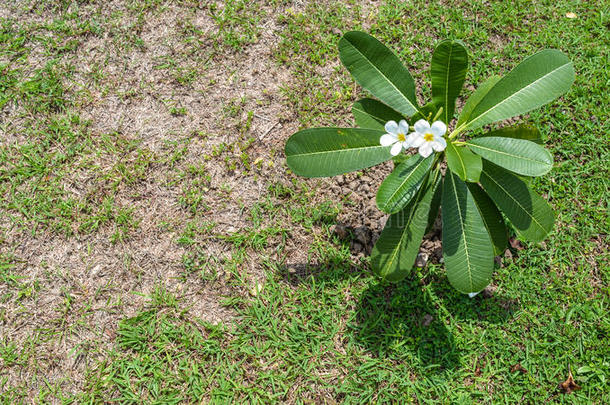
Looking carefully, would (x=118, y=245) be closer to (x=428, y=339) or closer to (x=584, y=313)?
(x=428, y=339)

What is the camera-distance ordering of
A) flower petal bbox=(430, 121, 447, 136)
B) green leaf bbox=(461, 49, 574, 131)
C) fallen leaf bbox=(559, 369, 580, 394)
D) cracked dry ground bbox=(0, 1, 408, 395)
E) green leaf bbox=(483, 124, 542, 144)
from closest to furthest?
flower petal bbox=(430, 121, 447, 136) → green leaf bbox=(461, 49, 574, 131) → green leaf bbox=(483, 124, 542, 144) → fallen leaf bbox=(559, 369, 580, 394) → cracked dry ground bbox=(0, 1, 408, 395)

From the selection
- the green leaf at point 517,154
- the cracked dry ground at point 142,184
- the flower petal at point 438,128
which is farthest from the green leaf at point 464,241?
the cracked dry ground at point 142,184

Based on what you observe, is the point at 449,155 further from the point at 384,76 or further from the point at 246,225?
the point at 246,225

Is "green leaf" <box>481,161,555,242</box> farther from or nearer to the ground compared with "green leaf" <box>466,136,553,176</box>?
nearer to the ground

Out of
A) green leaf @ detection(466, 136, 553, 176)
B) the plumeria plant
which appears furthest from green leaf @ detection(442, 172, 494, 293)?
green leaf @ detection(466, 136, 553, 176)

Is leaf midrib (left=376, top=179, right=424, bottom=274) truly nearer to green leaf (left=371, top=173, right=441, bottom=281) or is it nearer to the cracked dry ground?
green leaf (left=371, top=173, right=441, bottom=281)

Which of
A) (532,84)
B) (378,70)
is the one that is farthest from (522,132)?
(378,70)
